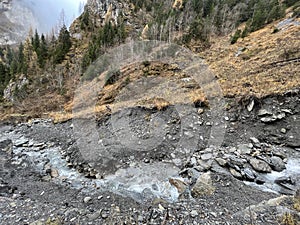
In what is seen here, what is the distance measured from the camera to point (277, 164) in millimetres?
7762

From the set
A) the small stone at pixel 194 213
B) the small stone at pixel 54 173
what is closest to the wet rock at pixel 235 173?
the small stone at pixel 194 213

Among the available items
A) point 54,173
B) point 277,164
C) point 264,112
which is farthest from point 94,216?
point 264,112

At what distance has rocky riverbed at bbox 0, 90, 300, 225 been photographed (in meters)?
5.96

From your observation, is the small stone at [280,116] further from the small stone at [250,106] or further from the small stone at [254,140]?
the small stone at [254,140]

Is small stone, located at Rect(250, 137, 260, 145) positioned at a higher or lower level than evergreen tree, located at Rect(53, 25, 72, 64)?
lower

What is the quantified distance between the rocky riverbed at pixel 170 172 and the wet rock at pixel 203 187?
0.04 m

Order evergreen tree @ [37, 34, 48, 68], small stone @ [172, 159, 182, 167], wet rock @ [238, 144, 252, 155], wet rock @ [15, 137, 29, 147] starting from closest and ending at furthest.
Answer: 1. wet rock @ [238, 144, 252, 155]
2. small stone @ [172, 159, 182, 167]
3. wet rock @ [15, 137, 29, 147]
4. evergreen tree @ [37, 34, 48, 68]

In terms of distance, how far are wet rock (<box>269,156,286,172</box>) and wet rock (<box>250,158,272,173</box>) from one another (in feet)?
0.73

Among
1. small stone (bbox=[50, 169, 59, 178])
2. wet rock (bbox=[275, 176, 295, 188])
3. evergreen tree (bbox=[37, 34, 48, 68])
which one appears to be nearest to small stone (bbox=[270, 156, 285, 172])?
wet rock (bbox=[275, 176, 295, 188])

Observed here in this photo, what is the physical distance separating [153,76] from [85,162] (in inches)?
696

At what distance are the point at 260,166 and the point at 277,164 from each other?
2.41 ft

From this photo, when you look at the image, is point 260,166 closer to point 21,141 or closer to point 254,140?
point 254,140

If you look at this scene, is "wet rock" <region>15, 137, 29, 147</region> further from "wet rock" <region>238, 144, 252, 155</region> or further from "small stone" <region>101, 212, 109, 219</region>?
"wet rock" <region>238, 144, 252, 155</region>

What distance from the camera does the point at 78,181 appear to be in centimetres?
891
